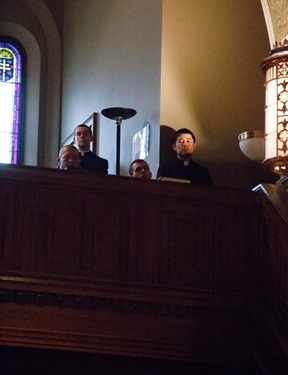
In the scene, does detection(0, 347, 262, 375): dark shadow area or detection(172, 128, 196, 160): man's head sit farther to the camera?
detection(172, 128, 196, 160): man's head

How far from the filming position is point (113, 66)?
1121 centimetres

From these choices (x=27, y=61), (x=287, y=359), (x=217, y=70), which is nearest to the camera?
(x=287, y=359)

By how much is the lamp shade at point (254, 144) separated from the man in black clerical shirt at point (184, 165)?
1.35ft

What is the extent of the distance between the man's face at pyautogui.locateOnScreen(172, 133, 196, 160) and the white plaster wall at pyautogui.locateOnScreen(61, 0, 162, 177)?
0.79 m

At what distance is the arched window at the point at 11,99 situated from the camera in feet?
44.2

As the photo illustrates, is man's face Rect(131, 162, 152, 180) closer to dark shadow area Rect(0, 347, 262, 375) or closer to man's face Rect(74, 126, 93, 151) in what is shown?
man's face Rect(74, 126, 93, 151)

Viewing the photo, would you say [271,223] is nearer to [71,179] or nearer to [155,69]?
[71,179]

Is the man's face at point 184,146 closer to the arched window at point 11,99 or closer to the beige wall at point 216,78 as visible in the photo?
the beige wall at point 216,78

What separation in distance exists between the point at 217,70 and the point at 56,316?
415 centimetres

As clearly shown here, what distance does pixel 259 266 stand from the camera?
6.95 meters

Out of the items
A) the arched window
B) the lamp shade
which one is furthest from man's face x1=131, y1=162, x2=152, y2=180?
the arched window

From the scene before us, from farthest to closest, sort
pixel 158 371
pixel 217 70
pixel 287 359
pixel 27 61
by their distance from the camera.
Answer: pixel 27 61 < pixel 217 70 < pixel 158 371 < pixel 287 359

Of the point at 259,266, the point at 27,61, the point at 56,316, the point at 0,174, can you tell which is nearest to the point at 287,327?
the point at 259,266

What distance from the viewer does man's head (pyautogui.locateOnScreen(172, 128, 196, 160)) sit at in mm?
8570
